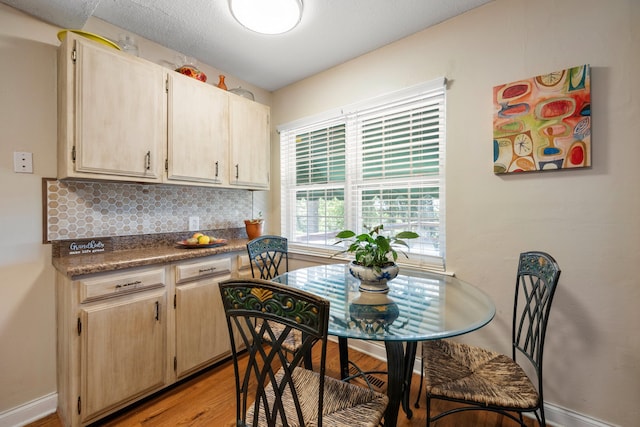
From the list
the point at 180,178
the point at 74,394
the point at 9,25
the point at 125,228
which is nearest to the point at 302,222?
the point at 180,178

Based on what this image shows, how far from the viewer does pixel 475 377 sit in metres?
1.32

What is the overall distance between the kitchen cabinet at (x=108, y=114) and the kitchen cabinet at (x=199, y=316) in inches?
29.2

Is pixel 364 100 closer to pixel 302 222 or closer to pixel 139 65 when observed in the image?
pixel 302 222

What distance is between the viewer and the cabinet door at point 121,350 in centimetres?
155

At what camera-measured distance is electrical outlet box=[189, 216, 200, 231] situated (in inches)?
99.1

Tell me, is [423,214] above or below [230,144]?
below

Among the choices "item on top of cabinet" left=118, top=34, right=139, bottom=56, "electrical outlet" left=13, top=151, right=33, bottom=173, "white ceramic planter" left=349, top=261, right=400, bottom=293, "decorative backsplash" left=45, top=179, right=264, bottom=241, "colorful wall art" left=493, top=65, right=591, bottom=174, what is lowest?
"white ceramic planter" left=349, top=261, right=400, bottom=293

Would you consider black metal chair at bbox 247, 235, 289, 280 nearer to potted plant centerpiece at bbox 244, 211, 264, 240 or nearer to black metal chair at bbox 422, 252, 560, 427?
potted plant centerpiece at bbox 244, 211, 264, 240

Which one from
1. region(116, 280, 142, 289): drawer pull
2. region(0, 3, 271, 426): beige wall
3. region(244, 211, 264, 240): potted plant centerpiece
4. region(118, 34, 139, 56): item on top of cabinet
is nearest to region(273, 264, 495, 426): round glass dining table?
region(116, 280, 142, 289): drawer pull

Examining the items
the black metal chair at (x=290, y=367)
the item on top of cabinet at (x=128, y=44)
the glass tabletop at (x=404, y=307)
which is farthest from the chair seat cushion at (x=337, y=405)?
the item on top of cabinet at (x=128, y=44)

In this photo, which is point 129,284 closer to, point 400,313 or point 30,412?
point 30,412

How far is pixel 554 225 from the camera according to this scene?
1.62m

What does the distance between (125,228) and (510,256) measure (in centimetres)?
273

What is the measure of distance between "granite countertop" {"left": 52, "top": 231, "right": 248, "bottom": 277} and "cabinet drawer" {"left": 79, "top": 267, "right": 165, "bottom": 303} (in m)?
0.05
